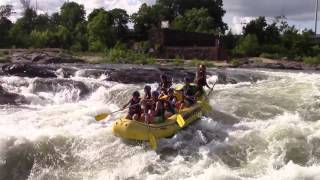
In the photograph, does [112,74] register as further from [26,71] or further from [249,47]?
[249,47]

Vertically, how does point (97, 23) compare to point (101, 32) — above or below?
above

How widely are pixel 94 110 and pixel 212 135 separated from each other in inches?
142

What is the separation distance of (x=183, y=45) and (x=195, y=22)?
32.6 ft

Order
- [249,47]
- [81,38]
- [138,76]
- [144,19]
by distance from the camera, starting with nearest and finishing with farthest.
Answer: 1. [138,76]
2. [249,47]
3. [81,38]
4. [144,19]

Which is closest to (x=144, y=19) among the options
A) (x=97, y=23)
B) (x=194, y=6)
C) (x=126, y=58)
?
(x=97, y=23)

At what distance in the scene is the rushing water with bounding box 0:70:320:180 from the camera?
9492mm

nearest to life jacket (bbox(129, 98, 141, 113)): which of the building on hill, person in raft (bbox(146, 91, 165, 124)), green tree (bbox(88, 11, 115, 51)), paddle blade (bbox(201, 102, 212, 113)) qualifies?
person in raft (bbox(146, 91, 165, 124))

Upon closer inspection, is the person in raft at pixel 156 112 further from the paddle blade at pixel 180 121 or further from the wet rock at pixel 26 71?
the wet rock at pixel 26 71

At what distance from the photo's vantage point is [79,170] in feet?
31.6

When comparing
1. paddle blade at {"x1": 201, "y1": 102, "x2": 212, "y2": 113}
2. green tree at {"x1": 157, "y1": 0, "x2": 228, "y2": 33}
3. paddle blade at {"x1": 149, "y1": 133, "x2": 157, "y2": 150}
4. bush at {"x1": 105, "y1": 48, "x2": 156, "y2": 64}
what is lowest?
bush at {"x1": 105, "y1": 48, "x2": 156, "y2": 64}

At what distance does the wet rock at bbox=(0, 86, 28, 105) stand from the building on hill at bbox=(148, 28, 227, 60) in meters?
20.0

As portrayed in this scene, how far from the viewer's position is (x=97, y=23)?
44.7m

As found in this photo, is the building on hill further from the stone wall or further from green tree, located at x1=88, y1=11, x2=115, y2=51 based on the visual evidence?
green tree, located at x1=88, y1=11, x2=115, y2=51

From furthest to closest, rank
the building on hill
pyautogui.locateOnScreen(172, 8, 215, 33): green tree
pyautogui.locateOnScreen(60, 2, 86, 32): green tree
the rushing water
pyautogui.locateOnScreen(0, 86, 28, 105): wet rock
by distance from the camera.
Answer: pyautogui.locateOnScreen(60, 2, 86, 32): green tree, pyautogui.locateOnScreen(172, 8, 215, 33): green tree, the building on hill, pyautogui.locateOnScreen(0, 86, 28, 105): wet rock, the rushing water
